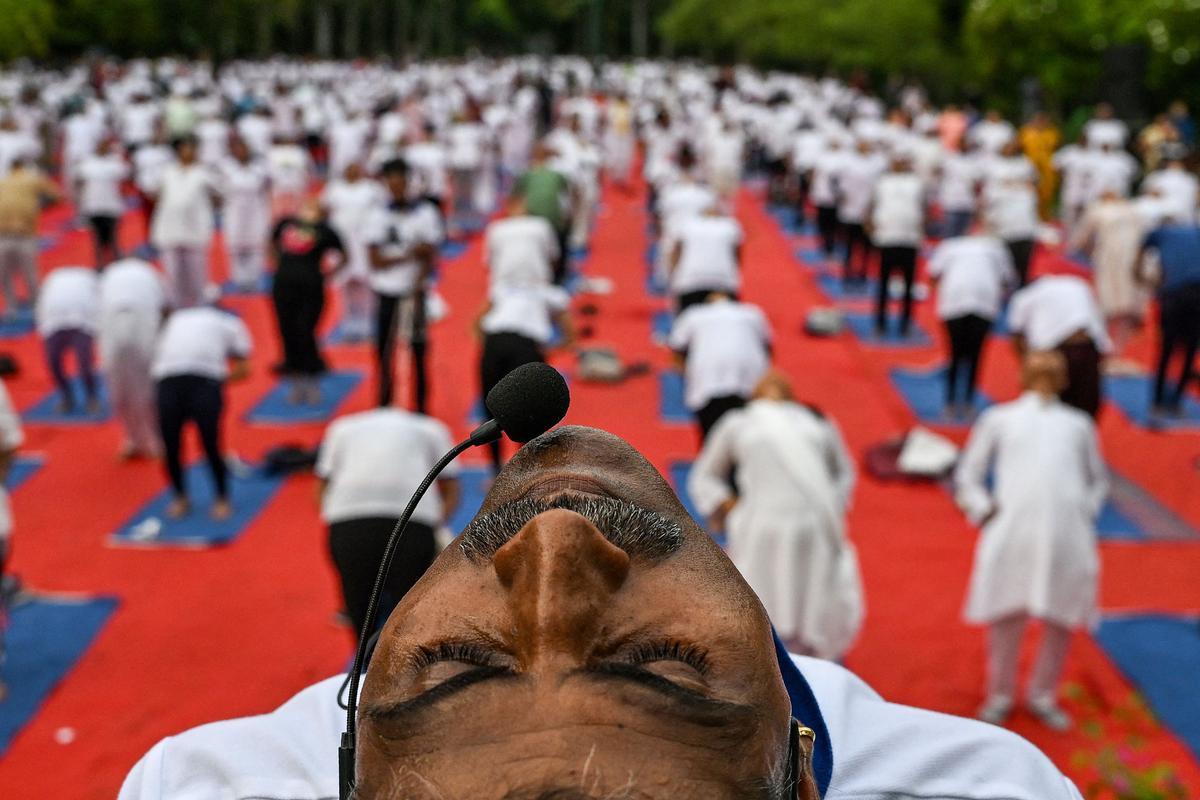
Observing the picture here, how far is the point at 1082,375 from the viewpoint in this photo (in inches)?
281

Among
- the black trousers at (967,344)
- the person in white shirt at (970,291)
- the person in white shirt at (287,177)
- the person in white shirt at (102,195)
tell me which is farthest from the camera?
the person in white shirt at (287,177)

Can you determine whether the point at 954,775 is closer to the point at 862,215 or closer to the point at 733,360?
the point at 733,360

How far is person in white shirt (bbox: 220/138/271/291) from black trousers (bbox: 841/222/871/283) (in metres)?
6.57

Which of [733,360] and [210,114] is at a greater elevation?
[210,114]

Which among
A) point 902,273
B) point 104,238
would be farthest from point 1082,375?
point 104,238

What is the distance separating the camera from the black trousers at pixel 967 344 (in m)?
8.54

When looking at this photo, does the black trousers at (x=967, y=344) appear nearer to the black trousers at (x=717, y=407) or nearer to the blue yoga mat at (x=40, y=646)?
the black trousers at (x=717, y=407)

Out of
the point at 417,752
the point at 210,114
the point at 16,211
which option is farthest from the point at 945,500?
the point at 210,114

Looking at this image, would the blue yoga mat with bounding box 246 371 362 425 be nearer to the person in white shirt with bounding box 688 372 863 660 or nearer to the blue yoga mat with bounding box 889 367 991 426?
the blue yoga mat with bounding box 889 367 991 426

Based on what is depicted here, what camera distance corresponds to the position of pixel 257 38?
145ft

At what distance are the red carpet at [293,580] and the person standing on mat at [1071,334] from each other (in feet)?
3.21

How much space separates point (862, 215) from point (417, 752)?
12.6 meters

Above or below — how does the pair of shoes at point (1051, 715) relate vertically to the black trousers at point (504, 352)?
below

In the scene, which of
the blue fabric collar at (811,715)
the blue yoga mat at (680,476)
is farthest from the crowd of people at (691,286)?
the blue fabric collar at (811,715)
